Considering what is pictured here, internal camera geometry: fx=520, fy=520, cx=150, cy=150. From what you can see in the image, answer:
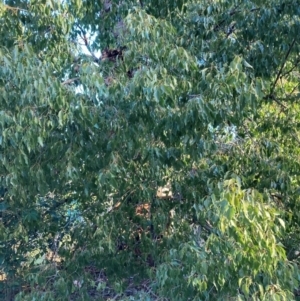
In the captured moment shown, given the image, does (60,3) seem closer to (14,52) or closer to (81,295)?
(14,52)

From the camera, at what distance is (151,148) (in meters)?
3.62

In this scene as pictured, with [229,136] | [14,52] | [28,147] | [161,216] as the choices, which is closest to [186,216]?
[161,216]

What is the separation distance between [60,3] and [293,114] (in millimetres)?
2565

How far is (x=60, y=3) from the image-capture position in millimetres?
3734

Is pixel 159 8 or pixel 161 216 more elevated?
pixel 159 8

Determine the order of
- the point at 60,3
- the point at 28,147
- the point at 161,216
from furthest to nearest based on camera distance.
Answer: the point at 161,216 < the point at 60,3 < the point at 28,147

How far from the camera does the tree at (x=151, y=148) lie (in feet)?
9.72

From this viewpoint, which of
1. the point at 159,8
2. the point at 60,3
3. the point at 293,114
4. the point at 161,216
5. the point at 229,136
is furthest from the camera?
the point at 293,114

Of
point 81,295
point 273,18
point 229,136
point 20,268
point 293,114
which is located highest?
point 273,18

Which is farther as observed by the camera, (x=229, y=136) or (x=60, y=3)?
(x=229, y=136)

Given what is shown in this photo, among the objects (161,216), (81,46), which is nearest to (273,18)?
Answer: (81,46)

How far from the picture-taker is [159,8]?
14.2 feet

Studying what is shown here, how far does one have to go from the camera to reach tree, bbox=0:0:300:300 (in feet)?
9.72

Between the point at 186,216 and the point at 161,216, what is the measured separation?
0.89 feet
